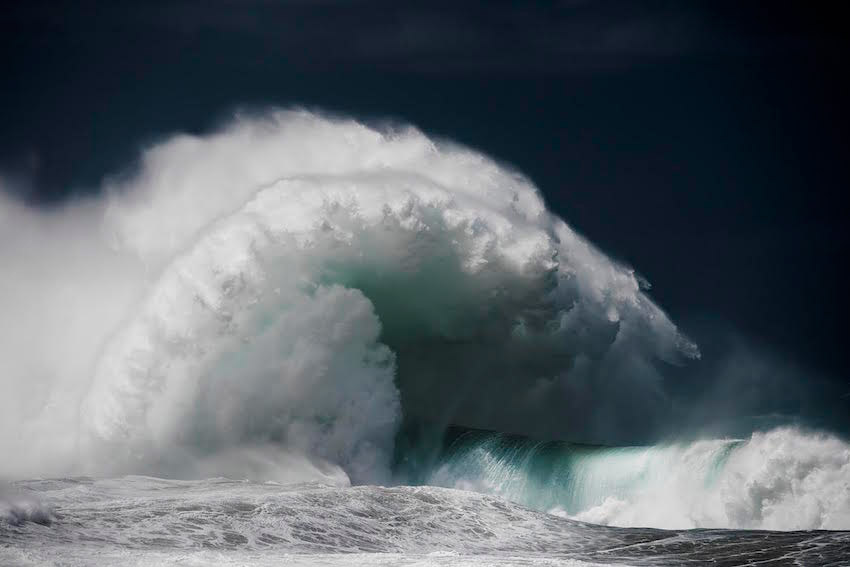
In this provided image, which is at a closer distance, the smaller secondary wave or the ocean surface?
the ocean surface

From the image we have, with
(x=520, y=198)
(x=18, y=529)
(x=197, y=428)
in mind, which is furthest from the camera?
(x=520, y=198)

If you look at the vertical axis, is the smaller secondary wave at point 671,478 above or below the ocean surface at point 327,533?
above

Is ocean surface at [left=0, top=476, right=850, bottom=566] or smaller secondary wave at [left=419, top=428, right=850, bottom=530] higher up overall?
smaller secondary wave at [left=419, top=428, right=850, bottom=530]

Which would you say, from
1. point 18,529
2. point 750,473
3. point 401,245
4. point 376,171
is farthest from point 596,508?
point 18,529

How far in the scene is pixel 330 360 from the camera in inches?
1291

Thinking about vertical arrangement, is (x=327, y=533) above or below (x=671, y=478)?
below

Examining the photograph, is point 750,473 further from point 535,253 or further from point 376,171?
point 376,171

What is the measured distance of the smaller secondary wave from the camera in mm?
27703

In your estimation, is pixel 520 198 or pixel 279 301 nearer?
pixel 279 301

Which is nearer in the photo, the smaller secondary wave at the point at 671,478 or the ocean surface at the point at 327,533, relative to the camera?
the ocean surface at the point at 327,533

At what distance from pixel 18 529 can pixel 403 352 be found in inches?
658

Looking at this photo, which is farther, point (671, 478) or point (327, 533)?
point (671, 478)

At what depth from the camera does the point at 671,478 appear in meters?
31.1

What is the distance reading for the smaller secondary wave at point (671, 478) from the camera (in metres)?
27.7
